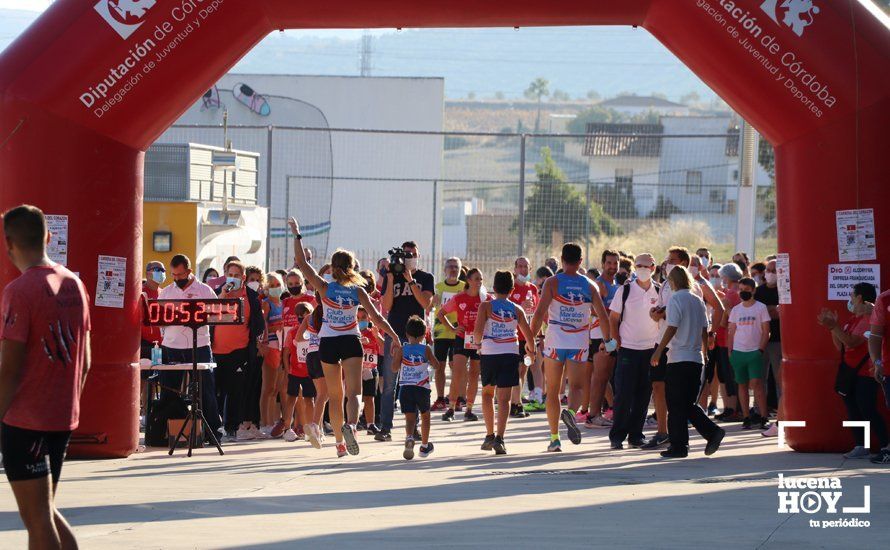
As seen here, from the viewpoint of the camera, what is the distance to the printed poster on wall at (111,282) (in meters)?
11.3

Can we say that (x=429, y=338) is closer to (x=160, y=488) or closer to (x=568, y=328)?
(x=568, y=328)

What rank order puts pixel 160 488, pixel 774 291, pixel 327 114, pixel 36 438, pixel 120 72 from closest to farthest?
pixel 36 438 → pixel 160 488 → pixel 120 72 → pixel 774 291 → pixel 327 114

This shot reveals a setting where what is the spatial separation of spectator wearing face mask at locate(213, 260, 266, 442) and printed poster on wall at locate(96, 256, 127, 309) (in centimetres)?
227

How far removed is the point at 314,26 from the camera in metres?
11.7

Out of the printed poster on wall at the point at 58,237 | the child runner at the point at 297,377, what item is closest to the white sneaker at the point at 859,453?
the child runner at the point at 297,377

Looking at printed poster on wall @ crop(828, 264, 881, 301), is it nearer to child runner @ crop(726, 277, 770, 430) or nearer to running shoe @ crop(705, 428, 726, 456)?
running shoe @ crop(705, 428, 726, 456)

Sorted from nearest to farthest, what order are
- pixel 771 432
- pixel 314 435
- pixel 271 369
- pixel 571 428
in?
pixel 571 428
pixel 314 435
pixel 771 432
pixel 271 369

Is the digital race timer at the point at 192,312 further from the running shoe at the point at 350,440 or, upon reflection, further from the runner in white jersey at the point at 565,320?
the runner in white jersey at the point at 565,320

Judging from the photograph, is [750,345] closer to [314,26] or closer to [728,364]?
[728,364]

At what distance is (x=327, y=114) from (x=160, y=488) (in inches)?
1398

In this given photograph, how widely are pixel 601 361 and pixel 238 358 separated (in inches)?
155

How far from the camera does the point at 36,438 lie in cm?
628

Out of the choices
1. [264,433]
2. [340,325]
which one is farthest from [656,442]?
[264,433]

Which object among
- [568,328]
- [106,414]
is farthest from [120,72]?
[568,328]
